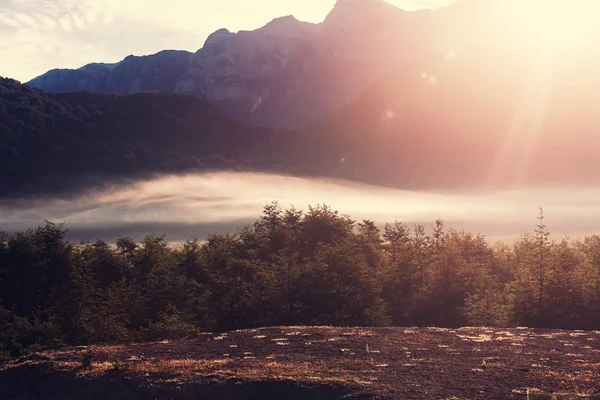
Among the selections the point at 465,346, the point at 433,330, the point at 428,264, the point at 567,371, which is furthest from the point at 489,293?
the point at 567,371

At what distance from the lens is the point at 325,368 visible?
25.9m

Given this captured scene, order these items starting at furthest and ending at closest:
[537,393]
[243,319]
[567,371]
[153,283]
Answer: [153,283], [243,319], [567,371], [537,393]

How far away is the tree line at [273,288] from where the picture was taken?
54688 mm

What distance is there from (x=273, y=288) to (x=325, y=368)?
3092 centimetres

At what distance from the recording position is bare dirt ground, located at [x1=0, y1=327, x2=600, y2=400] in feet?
73.7

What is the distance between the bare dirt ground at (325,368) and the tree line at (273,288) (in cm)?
1572

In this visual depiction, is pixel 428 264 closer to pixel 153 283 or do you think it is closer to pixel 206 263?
pixel 206 263

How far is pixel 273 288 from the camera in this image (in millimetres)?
56438

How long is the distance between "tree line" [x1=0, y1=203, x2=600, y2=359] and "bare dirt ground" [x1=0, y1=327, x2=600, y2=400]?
1572cm

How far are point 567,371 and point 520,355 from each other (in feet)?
12.7

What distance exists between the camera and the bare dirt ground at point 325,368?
2245cm

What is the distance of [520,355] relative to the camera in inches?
1124

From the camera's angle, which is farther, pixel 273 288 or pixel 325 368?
pixel 273 288

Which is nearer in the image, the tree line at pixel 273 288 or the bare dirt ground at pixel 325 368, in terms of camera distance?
the bare dirt ground at pixel 325 368
